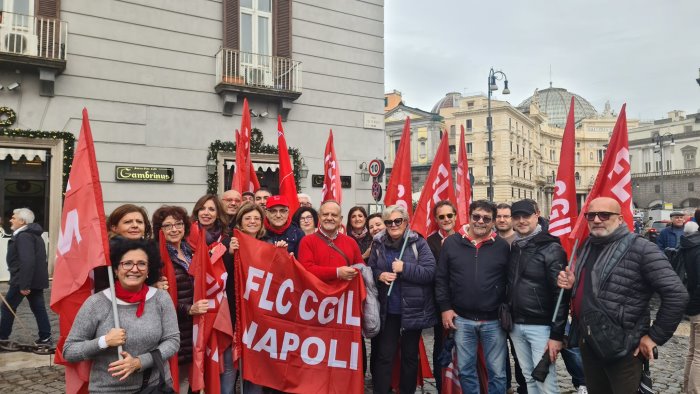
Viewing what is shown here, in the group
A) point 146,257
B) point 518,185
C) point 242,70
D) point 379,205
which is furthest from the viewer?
point 518,185

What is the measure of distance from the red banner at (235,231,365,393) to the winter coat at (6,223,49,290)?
3.85 m

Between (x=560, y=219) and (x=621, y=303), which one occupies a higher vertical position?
(x=560, y=219)

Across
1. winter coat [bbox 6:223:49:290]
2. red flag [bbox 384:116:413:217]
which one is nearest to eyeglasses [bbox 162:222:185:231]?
red flag [bbox 384:116:413:217]

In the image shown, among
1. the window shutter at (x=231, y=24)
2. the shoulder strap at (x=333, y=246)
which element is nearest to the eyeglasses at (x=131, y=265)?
the shoulder strap at (x=333, y=246)

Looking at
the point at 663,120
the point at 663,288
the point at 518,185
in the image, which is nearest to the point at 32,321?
the point at 663,288

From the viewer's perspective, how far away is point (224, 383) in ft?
14.4

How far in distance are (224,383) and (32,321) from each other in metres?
5.38

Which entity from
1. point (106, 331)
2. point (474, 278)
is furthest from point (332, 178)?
point (106, 331)

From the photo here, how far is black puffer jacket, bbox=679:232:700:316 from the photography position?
16.2 ft

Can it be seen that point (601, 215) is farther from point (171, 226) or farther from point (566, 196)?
point (171, 226)

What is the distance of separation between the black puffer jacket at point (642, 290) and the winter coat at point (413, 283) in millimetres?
1654

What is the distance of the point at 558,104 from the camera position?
13188 centimetres

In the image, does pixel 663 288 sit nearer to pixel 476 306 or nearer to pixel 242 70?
pixel 476 306

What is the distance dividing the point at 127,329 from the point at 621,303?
131 inches
